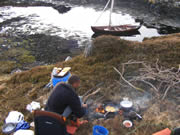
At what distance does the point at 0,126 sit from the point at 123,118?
11.0 feet

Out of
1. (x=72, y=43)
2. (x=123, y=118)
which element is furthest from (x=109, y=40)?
(x=72, y=43)

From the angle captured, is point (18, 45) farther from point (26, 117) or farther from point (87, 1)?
point (87, 1)

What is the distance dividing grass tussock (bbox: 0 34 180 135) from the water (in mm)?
12344

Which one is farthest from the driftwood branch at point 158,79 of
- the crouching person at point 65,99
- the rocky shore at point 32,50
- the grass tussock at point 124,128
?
the rocky shore at point 32,50

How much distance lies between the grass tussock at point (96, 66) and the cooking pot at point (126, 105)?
113 cm

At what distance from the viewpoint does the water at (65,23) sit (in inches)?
872

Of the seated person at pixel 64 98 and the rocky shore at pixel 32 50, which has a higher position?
the seated person at pixel 64 98

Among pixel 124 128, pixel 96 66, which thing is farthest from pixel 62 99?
pixel 96 66

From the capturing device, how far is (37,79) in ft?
22.9

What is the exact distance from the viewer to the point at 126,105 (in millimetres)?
4773

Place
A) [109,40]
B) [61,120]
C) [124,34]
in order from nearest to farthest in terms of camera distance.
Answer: [61,120] < [109,40] < [124,34]

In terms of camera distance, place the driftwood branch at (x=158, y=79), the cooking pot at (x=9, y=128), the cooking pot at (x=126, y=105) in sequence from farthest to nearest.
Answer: the driftwood branch at (x=158, y=79) < the cooking pot at (x=126, y=105) < the cooking pot at (x=9, y=128)

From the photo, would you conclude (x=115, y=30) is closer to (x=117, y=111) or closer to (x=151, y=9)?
(x=151, y=9)

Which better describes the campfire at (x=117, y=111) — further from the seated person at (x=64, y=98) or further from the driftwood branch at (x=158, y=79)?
the seated person at (x=64, y=98)
